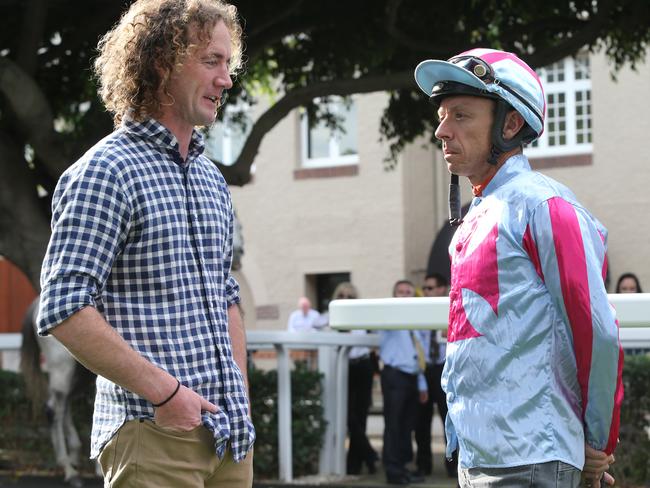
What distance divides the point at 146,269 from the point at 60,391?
794 centimetres

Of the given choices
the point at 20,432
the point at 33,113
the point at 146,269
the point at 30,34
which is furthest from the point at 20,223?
the point at 146,269

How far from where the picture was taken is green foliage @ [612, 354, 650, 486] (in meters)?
9.16

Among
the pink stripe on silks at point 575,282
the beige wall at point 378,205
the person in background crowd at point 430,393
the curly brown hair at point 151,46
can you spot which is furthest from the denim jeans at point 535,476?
the beige wall at point 378,205

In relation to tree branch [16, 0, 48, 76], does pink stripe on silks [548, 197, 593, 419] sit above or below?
below

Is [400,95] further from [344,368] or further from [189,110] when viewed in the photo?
[189,110]

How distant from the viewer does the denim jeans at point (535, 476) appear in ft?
8.80

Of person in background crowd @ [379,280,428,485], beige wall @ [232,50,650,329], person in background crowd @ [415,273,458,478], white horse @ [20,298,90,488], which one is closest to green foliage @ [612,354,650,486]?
person in background crowd @ [415,273,458,478]

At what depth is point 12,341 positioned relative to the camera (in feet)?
38.1

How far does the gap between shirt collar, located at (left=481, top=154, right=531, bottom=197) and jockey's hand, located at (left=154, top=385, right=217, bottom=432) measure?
84 cm

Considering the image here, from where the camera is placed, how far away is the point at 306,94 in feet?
33.9

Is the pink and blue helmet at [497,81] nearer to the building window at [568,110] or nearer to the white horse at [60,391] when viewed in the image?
the white horse at [60,391]

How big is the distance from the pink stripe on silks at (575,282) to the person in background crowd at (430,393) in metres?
7.84

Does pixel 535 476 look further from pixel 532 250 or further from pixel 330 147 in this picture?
pixel 330 147

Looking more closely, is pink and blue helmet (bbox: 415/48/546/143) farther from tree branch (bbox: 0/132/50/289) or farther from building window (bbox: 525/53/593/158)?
building window (bbox: 525/53/593/158)
